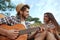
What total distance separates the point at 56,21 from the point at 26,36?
457 mm

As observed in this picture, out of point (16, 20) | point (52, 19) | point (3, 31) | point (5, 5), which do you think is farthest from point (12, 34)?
point (5, 5)

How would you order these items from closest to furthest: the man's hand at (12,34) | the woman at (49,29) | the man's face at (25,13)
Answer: the man's hand at (12,34)
the woman at (49,29)
the man's face at (25,13)

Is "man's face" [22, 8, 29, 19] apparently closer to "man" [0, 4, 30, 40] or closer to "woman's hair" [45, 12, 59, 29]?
"man" [0, 4, 30, 40]

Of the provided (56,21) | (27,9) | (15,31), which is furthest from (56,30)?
(15,31)

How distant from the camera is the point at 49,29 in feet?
7.72

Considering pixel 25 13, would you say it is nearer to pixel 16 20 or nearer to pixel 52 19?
pixel 16 20

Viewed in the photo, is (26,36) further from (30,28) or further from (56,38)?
(56,38)

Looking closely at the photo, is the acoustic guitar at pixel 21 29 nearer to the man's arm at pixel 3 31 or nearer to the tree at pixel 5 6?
the man's arm at pixel 3 31

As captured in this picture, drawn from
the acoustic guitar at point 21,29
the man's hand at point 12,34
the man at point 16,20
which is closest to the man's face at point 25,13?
the man at point 16,20

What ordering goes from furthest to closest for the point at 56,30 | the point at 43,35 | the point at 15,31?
the point at 56,30 → the point at 43,35 → the point at 15,31

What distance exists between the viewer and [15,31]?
2.22 m

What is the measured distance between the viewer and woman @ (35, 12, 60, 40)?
2.31m

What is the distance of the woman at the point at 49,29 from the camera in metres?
2.31

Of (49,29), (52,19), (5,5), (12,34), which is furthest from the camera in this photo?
(5,5)
